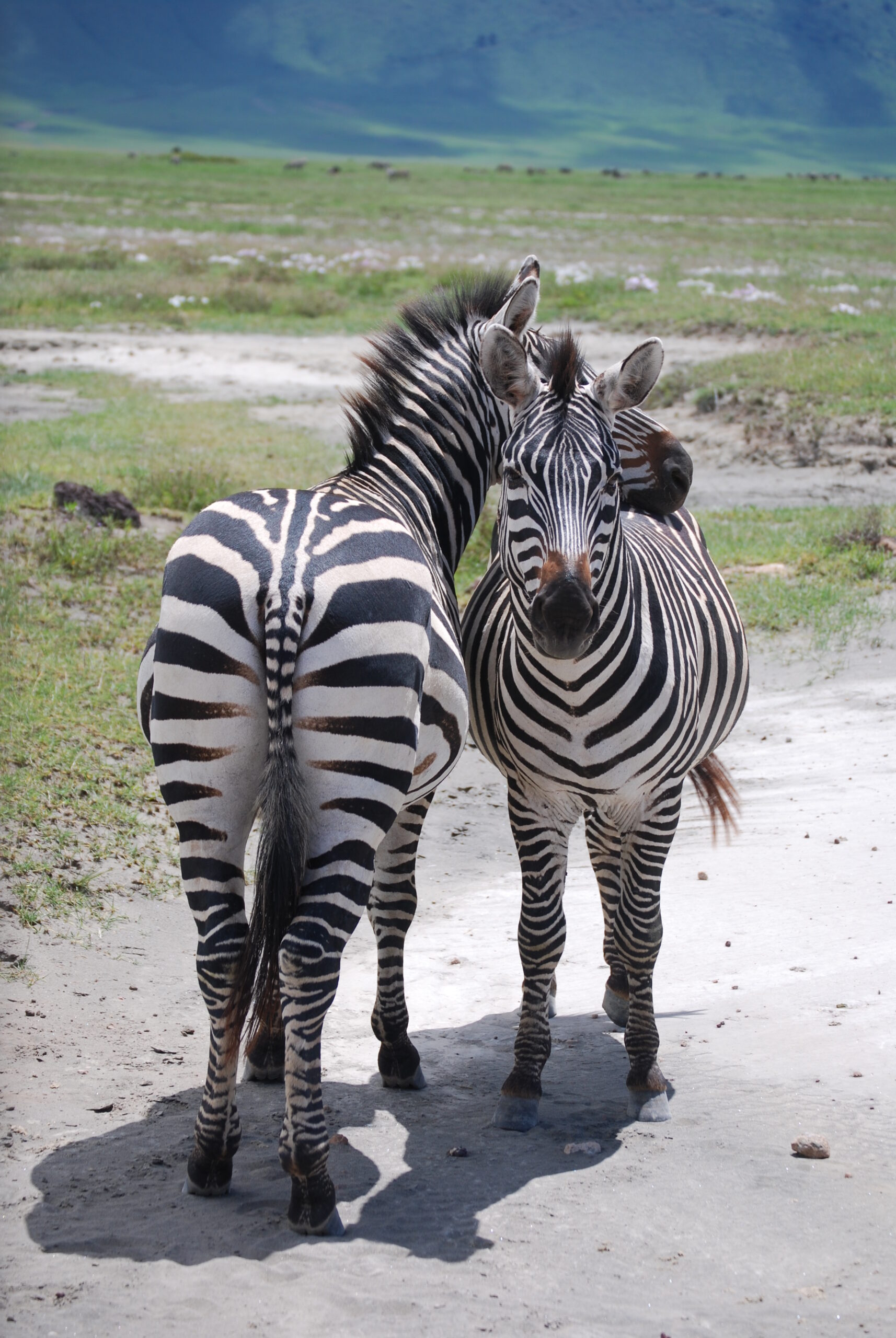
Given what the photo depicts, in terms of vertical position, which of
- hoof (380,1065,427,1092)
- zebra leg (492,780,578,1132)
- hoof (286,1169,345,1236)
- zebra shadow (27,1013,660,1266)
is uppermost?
zebra leg (492,780,578,1132)

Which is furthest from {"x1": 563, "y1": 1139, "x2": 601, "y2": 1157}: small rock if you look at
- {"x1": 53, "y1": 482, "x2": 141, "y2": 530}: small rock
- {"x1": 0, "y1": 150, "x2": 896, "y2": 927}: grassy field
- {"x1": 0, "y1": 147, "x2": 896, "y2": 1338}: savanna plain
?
{"x1": 53, "y1": 482, "x2": 141, "y2": 530}: small rock

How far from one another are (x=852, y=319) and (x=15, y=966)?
62.9ft

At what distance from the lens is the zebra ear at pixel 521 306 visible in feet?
12.7

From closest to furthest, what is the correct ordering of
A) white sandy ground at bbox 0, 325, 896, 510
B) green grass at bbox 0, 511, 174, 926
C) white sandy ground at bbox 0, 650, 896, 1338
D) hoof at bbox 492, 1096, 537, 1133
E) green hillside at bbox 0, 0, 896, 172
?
white sandy ground at bbox 0, 650, 896, 1338
hoof at bbox 492, 1096, 537, 1133
green grass at bbox 0, 511, 174, 926
white sandy ground at bbox 0, 325, 896, 510
green hillside at bbox 0, 0, 896, 172

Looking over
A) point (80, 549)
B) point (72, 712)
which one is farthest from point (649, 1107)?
point (80, 549)

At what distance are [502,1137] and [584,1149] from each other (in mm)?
265

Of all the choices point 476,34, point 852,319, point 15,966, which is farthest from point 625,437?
point 476,34

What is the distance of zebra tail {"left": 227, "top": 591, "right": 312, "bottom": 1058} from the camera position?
2.94 metres

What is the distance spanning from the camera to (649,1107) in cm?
382

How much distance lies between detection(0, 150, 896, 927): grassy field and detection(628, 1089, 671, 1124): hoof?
7.86 feet

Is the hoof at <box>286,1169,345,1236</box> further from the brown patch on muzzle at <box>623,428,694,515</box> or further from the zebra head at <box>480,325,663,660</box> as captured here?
the brown patch on muzzle at <box>623,428,694,515</box>

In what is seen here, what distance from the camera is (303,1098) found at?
3.08 meters

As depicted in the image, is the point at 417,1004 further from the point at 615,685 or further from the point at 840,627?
the point at 840,627

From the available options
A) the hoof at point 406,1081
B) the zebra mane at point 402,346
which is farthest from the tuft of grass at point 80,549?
the hoof at point 406,1081
